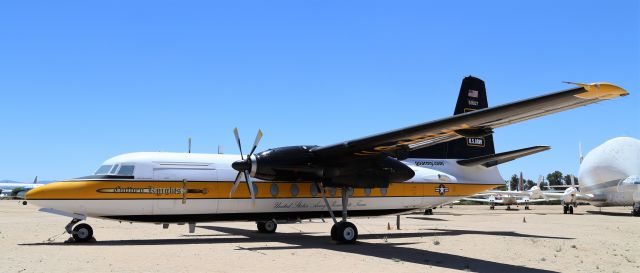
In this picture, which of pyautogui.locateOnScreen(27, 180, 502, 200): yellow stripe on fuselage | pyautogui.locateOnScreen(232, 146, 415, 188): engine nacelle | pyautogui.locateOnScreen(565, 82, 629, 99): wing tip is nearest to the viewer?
pyautogui.locateOnScreen(565, 82, 629, 99): wing tip

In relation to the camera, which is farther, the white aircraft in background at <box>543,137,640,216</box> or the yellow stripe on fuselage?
the white aircraft in background at <box>543,137,640,216</box>

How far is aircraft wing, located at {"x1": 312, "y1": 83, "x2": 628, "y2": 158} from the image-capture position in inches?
408

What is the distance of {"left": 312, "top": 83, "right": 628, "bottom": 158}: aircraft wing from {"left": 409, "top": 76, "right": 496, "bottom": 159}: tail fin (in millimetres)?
Result: 5360

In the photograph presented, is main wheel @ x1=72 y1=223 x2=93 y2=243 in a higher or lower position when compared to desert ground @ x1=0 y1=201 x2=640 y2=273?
higher

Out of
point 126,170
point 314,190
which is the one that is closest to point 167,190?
point 126,170

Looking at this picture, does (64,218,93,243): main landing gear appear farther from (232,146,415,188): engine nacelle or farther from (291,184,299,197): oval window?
(291,184,299,197): oval window

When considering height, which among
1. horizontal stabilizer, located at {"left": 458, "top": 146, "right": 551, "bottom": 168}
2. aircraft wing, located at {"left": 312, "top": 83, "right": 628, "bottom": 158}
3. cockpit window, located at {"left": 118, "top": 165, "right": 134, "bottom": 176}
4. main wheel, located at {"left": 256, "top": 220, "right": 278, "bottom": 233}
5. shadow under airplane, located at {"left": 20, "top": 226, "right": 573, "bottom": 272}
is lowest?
shadow under airplane, located at {"left": 20, "top": 226, "right": 573, "bottom": 272}

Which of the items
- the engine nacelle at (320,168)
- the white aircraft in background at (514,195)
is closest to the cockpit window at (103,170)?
the engine nacelle at (320,168)

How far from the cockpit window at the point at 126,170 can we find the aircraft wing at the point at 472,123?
579 cm

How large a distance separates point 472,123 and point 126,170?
34.7 feet

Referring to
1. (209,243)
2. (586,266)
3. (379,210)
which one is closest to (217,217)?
(209,243)

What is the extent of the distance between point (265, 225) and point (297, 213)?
3.12 meters

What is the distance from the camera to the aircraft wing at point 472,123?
34.0ft

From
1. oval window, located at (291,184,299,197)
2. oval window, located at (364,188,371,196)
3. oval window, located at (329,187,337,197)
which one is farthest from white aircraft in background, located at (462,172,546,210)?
oval window, located at (291,184,299,197)
